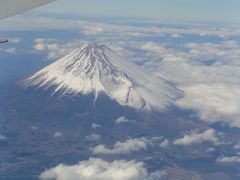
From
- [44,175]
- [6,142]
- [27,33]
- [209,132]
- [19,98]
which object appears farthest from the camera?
[27,33]

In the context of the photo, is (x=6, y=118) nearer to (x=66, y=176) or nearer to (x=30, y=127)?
(x=30, y=127)

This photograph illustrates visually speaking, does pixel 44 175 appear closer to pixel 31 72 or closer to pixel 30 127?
pixel 30 127

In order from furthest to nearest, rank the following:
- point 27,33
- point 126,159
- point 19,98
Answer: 1. point 27,33
2. point 19,98
3. point 126,159

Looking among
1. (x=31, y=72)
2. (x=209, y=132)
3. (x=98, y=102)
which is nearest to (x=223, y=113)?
(x=209, y=132)

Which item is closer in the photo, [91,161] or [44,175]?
[44,175]

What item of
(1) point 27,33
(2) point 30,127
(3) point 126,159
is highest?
(1) point 27,33

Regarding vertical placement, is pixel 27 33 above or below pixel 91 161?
above
